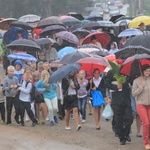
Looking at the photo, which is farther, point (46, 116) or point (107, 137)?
point (46, 116)

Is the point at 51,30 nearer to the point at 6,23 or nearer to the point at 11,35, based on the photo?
the point at 11,35

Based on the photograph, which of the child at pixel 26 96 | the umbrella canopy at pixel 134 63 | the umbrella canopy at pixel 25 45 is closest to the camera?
the umbrella canopy at pixel 134 63

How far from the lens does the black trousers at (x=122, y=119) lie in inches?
466

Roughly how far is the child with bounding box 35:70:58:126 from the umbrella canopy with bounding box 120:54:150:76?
282 cm

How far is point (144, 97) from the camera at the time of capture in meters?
11.2

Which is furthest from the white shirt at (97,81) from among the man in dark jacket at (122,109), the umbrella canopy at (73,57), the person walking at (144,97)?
the person walking at (144,97)

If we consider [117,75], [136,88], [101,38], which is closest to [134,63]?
[117,75]

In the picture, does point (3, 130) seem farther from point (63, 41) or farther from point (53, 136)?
point (63, 41)

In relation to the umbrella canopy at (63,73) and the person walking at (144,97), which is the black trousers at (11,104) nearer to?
the umbrella canopy at (63,73)

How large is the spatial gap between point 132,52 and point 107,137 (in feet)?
6.31

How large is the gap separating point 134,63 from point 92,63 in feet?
8.25

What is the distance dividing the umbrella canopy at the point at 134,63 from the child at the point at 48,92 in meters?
2.82

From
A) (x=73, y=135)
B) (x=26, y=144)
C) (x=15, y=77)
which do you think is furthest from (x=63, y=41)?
(x=26, y=144)

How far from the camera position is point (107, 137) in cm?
1282
